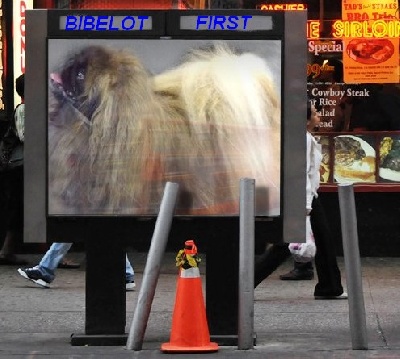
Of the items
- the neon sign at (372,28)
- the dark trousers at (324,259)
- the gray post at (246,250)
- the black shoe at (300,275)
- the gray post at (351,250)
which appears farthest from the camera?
the neon sign at (372,28)

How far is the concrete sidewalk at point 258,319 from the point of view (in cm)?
778

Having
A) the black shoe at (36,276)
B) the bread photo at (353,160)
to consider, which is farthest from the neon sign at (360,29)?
the black shoe at (36,276)

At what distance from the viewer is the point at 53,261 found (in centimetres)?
1040

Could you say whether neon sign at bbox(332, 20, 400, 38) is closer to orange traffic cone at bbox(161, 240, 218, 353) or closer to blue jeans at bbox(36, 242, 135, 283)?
blue jeans at bbox(36, 242, 135, 283)

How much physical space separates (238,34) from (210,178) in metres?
0.93

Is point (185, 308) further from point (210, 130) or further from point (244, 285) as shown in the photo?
point (210, 130)

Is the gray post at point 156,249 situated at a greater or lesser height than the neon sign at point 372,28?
lesser

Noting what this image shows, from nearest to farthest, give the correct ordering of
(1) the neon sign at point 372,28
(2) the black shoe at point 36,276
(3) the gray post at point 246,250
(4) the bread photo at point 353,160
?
1. (3) the gray post at point 246,250
2. (2) the black shoe at point 36,276
3. (1) the neon sign at point 372,28
4. (4) the bread photo at point 353,160

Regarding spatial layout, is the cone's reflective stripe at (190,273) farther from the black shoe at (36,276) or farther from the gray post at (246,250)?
the black shoe at (36,276)

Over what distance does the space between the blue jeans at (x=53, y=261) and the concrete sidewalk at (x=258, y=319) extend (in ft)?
0.50

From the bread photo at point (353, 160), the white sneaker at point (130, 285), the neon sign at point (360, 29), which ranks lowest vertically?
the white sneaker at point (130, 285)

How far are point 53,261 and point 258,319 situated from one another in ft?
6.97

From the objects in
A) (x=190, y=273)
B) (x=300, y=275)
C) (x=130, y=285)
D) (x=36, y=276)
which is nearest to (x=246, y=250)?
(x=190, y=273)

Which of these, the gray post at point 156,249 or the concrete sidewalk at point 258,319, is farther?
the concrete sidewalk at point 258,319
